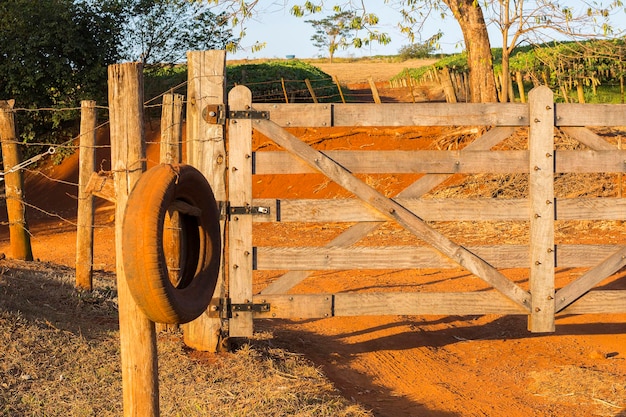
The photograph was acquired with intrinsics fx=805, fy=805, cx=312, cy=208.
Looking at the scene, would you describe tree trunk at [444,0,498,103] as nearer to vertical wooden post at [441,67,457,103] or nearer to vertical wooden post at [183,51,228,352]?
vertical wooden post at [441,67,457,103]

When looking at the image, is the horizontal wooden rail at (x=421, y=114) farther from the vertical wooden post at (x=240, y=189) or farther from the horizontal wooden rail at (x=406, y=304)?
the horizontal wooden rail at (x=406, y=304)

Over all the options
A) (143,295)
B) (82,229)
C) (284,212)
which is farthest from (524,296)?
(82,229)

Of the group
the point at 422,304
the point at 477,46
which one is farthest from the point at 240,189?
the point at 477,46

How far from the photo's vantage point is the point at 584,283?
21.8 feet

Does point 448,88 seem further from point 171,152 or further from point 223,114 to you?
point 223,114

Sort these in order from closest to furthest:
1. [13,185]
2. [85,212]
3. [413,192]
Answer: [413,192] < [85,212] < [13,185]

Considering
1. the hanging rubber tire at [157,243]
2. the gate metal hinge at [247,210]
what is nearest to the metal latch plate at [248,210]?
the gate metal hinge at [247,210]

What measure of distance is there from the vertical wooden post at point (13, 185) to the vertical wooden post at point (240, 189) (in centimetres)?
387

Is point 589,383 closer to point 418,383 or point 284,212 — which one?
point 418,383

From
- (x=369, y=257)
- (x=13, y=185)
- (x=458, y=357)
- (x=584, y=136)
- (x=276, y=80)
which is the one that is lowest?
(x=458, y=357)

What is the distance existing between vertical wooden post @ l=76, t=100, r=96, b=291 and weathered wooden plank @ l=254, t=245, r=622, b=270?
3410 mm

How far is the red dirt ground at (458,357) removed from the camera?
6.06 metres

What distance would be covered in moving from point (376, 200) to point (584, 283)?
1.90m

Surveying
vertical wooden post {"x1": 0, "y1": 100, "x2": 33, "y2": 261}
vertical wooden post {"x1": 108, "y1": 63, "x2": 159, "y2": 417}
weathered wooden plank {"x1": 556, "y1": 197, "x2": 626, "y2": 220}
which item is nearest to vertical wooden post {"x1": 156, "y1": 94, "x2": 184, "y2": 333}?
vertical wooden post {"x1": 108, "y1": 63, "x2": 159, "y2": 417}
